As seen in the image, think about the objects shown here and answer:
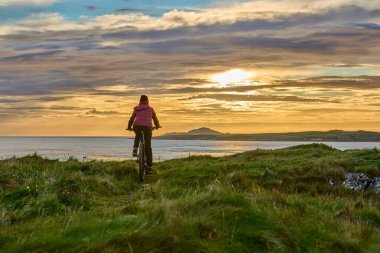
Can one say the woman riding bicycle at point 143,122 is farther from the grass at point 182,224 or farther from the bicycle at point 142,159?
the grass at point 182,224

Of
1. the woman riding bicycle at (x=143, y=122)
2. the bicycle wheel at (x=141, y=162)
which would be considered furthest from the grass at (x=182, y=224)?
the woman riding bicycle at (x=143, y=122)

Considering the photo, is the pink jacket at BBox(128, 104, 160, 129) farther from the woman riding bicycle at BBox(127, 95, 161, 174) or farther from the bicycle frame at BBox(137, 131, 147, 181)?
the bicycle frame at BBox(137, 131, 147, 181)

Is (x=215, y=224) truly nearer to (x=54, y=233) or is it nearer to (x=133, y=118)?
(x=54, y=233)

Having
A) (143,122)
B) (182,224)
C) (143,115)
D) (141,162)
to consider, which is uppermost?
(143,115)

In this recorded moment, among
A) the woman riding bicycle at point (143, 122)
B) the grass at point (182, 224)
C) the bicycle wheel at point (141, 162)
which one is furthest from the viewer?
the woman riding bicycle at point (143, 122)

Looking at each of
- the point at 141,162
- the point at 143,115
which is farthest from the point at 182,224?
the point at 143,115

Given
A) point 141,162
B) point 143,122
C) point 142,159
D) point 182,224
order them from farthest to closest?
point 143,122 < point 142,159 < point 141,162 < point 182,224

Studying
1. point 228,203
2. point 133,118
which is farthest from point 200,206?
point 133,118

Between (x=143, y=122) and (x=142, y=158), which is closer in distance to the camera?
(x=142, y=158)

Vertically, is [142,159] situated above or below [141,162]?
above

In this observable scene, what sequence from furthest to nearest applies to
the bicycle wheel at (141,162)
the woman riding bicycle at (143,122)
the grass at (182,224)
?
the woman riding bicycle at (143,122) < the bicycle wheel at (141,162) < the grass at (182,224)

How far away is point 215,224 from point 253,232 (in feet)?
1.93

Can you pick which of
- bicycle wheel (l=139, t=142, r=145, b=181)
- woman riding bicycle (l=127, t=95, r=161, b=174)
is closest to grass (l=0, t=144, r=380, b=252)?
bicycle wheel (l=139, t=142, r=145, b=181)

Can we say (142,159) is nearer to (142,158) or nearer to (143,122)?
(142,158)
